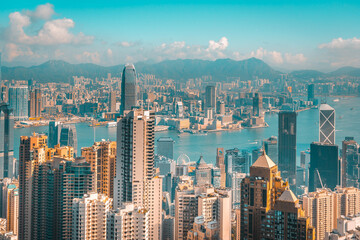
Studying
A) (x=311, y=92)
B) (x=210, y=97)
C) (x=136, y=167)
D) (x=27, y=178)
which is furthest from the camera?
(x=210, y=97)

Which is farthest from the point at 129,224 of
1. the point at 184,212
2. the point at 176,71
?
the point at 176,71

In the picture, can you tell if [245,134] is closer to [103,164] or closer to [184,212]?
[103,164]

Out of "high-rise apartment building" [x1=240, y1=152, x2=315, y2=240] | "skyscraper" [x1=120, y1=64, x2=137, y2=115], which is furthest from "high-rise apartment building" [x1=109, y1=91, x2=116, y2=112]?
"high-rise apartment building" [x1=240, y1=152, x2=315, y2=240]

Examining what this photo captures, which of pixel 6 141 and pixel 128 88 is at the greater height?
pixel 128 88

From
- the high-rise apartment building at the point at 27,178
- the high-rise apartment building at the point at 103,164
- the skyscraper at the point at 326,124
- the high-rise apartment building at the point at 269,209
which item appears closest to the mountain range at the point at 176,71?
the skyscraper at the point at 326,124

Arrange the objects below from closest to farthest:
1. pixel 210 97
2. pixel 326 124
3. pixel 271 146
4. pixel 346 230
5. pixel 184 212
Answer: pixel 346 230 < pixel 184 212 < pixel 326 124 < pixel 271 146 < pixel 210 97

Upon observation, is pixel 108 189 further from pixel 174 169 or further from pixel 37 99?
pixel 37 99

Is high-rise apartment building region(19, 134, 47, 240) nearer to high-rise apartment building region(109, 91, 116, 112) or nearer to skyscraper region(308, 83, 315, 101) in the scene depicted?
skyscraper region(308, 83, 315, 101)
